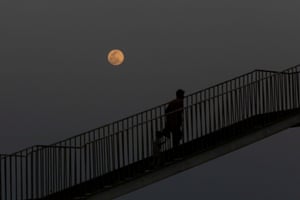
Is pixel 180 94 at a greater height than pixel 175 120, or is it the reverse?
pixel 180 94

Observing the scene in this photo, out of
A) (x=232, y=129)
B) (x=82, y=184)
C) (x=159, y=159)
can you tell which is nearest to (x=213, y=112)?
(x=232, y=129)

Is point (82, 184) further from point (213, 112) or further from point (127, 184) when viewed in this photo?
point (213, 112)

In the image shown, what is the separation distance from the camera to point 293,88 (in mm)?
24094

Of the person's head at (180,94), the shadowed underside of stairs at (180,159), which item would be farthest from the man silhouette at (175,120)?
the shadowed underside of stairs at (180,159)

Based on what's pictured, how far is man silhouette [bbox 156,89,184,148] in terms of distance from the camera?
861 inches

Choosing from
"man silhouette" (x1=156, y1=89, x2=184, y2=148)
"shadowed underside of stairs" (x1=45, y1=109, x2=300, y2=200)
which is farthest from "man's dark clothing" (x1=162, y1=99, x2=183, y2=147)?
"shadowed underside of stairs" (x1=45, y1=109, x2=300, y2=200)

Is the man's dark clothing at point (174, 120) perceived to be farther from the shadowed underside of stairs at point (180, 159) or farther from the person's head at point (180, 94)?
the shadowed underside of stairs at point (180, 159)

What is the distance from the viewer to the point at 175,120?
22016mm

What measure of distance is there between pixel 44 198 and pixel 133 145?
8.23ft

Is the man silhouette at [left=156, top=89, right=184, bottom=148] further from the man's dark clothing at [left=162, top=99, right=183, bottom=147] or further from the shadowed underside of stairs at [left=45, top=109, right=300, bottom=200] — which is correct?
the shadowed underside of stairs at [left=45, top=109, right=300, bottom=200]

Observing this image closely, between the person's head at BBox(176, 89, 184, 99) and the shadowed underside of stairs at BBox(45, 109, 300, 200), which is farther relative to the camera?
the person's head at BBox(176, 89, 184, 99)

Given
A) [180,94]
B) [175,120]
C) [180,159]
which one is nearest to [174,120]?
[175,120]

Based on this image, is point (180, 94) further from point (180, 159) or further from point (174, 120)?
point (180, 159)

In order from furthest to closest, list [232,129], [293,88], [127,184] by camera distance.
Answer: [293,88] < [232,129] < [127,184]
